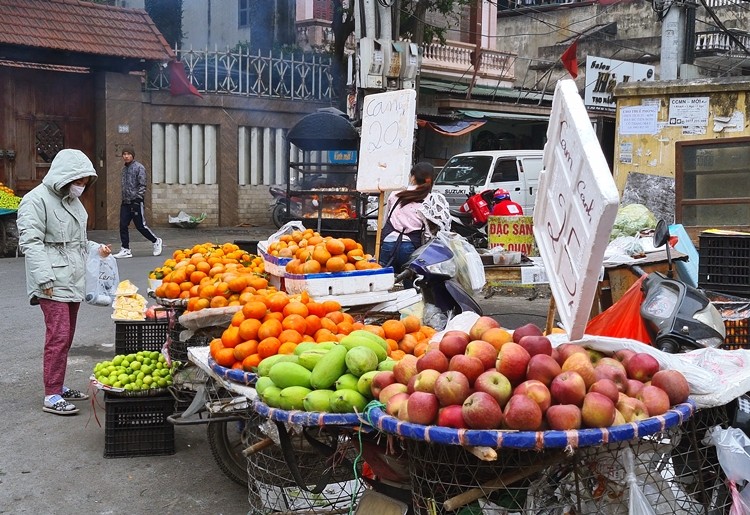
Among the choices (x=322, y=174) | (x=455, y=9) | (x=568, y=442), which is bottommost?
(x=568, y=442)

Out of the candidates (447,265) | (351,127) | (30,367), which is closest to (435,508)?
(447,265)

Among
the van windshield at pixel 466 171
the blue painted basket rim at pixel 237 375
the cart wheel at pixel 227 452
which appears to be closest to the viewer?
the blue painted basket rim at pixel 237 375

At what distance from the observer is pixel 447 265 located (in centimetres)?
648

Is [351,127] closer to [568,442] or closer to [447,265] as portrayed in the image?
[447,265]

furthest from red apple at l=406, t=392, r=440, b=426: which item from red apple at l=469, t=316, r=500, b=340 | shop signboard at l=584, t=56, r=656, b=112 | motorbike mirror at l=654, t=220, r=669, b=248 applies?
shop signboard at l=584, t=56, r=656, b=112

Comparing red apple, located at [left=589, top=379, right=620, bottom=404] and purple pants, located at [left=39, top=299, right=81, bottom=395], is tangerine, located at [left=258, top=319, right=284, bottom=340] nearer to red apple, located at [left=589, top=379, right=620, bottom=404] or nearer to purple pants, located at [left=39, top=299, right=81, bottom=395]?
red apple, located at [left=589, top=379, right=620, bottom=404]

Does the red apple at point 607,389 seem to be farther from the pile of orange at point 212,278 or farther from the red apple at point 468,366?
the pile of orange at point 212,278

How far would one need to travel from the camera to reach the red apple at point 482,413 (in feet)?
9.37

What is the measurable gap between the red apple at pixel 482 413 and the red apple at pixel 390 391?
0.39 meters

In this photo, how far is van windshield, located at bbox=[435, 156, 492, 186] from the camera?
18.6 m

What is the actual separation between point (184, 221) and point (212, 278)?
570 inches

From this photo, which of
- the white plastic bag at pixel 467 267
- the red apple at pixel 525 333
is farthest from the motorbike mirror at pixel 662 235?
A: the red apple at pixel 525 333

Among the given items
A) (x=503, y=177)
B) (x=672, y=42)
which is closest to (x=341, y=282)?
(x=672, y=42)

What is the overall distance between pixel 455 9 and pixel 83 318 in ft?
68.9
